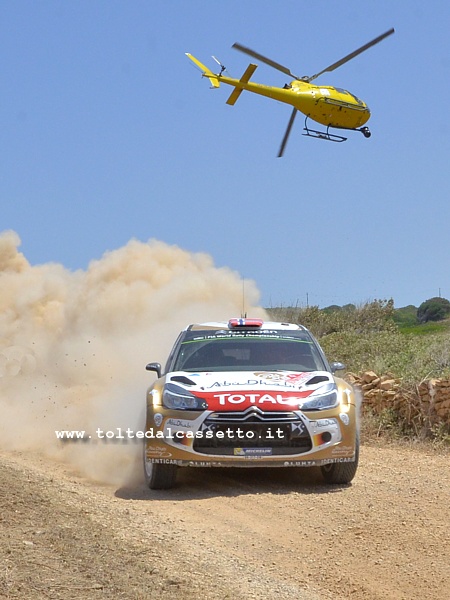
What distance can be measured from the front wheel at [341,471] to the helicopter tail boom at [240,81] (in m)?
16.7

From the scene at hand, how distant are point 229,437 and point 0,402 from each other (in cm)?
795

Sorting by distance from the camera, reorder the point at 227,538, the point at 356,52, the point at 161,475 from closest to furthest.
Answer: the point at 227,538 < the point at 161,475 < the point at 356,52

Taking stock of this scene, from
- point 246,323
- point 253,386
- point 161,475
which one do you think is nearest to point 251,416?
point 253,386

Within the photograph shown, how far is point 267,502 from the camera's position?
7434 mm

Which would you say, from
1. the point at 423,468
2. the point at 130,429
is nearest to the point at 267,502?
the point at 423,468

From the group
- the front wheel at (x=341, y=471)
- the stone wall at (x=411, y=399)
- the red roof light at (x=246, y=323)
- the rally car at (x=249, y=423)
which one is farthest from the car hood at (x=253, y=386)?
the stone wall at (x=411, y=399)

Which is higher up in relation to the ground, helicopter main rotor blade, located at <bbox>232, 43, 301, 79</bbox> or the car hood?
helicopter main rotor blade, located at <bbox>232, 43, 301, 79</bbox>

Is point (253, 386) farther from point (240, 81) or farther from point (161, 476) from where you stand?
point (240, 81)

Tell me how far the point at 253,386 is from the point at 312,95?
56.2 feet

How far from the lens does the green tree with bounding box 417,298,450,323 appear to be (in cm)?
5681

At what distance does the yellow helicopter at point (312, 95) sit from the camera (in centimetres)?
2312

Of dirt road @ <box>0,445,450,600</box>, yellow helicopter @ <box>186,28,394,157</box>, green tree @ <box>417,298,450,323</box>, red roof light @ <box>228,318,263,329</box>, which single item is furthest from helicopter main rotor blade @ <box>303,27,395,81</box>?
green tree @ <box>417,298,450,323</box>

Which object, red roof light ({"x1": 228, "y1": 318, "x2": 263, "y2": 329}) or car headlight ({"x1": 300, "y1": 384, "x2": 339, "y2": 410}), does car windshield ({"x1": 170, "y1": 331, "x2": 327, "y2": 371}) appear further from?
car headlight ({"x1": 300, "y1": 384, "x2": 339, "y2": 410})

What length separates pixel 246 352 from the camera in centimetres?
912
